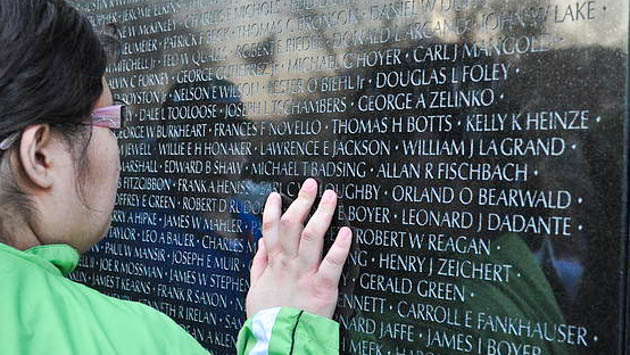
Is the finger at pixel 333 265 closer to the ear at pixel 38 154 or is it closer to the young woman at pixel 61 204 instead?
the young woman at pixel 61 204

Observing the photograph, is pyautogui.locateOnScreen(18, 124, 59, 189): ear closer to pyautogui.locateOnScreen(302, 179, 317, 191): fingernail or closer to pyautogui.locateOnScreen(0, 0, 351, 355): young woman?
pyautogui.locateOnScreen(0, 0, 351, 355): young woman

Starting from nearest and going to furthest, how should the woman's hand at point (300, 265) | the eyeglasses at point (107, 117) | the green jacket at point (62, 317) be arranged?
the green jacket at point (62, 317)
the eyeglasses at point (107, 117)
the woman's hand at point (300, 265)

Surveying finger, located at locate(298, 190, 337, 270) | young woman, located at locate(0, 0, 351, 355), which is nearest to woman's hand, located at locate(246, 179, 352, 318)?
finger, located at locate(298, 190, 337, 270)

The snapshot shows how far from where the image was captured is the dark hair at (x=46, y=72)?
127 centimetres

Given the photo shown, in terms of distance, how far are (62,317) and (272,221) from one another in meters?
0.96

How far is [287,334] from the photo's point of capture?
1.73 metres

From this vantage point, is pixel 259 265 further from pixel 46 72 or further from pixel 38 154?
pixel 46 72

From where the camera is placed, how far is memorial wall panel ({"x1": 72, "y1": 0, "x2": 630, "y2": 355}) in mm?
1702

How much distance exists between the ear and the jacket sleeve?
71 centimetres

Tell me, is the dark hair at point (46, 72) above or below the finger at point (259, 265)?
above

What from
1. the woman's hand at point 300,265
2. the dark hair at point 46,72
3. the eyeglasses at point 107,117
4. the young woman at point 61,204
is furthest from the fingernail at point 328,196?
the dark hair at point 46,72

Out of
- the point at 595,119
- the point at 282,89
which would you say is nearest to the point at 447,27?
the point at 595,119

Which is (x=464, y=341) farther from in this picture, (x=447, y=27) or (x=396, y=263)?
(x=447, y=27)

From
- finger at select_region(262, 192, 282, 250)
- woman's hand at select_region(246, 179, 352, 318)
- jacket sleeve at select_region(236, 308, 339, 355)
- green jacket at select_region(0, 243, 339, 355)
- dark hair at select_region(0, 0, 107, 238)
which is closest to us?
green jacket at select_region(0, 243, 339, 355)
